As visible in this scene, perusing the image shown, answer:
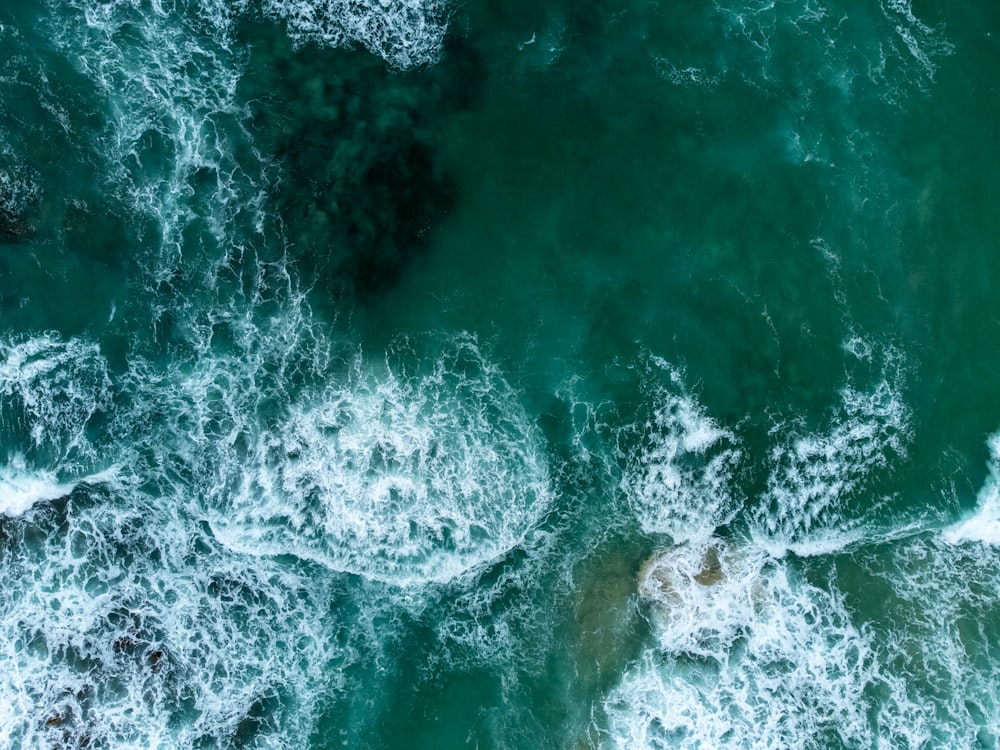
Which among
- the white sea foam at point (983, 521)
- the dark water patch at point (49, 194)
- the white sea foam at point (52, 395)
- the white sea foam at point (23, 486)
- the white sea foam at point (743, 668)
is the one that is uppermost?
the dark water patch at point (49, 194)

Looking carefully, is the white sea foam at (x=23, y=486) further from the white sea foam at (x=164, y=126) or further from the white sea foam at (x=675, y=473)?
the white sea foam at (x=675, y=473)

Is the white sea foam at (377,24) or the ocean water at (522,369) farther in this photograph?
the white sea foam at (377,24)

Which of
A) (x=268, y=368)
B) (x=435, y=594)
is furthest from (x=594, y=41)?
(x=435, y=594)

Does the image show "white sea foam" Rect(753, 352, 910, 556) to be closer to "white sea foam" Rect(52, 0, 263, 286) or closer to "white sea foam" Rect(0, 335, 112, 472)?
"white sea foam" Rect(52, 0, 263, 286)

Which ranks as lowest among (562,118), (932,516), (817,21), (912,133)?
(932,516)

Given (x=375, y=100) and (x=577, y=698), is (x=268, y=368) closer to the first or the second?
(x=375, y=100)

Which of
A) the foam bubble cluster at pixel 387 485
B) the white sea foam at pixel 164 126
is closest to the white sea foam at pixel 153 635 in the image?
the foam bubble cluster at pixel 387 485
